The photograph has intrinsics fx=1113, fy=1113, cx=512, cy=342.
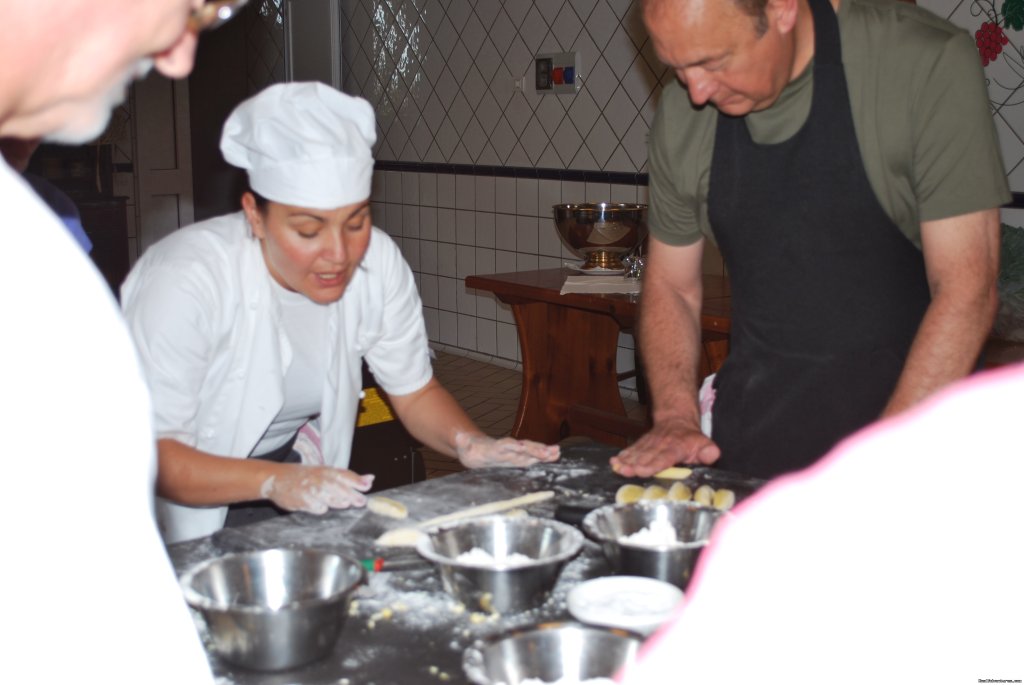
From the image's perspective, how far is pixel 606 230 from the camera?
14.0ft

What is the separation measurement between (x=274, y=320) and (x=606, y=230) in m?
2.26

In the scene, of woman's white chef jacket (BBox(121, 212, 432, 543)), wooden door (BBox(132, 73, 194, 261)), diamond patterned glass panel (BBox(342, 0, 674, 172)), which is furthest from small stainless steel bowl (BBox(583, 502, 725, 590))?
wooden door (BBox(132, 73, 194, 261))

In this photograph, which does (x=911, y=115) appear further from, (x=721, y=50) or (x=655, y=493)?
(x=655, y=493)

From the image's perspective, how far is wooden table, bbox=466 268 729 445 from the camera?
411 cm

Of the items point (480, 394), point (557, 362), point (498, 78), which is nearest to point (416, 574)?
point (557, 362)

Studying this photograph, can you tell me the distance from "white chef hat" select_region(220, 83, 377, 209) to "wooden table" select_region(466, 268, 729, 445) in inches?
73.6

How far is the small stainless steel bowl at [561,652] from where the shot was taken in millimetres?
Answer: 1257

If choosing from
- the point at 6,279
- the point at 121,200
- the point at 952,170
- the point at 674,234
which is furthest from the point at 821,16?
the point at 121,200

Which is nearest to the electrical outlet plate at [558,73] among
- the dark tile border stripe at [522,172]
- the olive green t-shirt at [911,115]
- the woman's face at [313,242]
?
the dark tile border stripe at [522,172]

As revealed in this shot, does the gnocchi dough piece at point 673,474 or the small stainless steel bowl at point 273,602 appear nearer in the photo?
the small stainless steel bowl at point 273,602

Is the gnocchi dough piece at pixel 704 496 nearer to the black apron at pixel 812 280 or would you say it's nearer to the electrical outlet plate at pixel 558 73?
the black apron at pixel 812 280

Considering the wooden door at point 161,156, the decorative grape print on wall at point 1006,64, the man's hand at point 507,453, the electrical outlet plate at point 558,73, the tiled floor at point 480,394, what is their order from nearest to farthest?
1. the man's hand at point 507,453
2. the decorative grape print on wall at point 1006,64
3. the tiled floor at point 480,394
4. the electrical outlet plate at point 558,73
5. the wooden door at point 161,156

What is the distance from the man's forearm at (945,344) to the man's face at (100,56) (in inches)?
60.5

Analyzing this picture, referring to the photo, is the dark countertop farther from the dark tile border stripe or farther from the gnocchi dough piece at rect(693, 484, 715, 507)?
the dark tile border stripe
